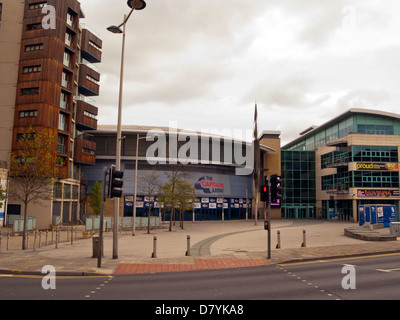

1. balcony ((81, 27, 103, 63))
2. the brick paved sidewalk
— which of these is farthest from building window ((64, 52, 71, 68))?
the brick paved sidewalk

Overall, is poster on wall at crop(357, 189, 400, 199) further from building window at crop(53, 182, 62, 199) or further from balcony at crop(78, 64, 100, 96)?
building window at crop(53, 182, 62, 199)

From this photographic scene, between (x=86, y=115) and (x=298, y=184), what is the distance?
1756 inches

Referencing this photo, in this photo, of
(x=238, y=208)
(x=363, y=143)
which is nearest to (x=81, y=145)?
(x=238, y=208)

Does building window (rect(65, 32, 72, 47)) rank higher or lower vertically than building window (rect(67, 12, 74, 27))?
lower

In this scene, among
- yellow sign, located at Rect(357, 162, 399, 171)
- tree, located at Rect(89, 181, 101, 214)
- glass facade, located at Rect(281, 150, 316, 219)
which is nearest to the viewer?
tree, located at Rect(89, 181, 101, 214)

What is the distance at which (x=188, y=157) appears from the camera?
6219cm

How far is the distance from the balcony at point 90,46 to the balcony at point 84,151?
13.5m

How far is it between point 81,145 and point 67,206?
919 centimetres

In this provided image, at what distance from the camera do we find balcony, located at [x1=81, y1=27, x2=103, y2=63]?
170ft

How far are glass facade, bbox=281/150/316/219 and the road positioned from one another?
5807cm

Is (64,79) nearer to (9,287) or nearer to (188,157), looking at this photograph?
(188,157)

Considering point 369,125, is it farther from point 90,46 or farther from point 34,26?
point 34,26

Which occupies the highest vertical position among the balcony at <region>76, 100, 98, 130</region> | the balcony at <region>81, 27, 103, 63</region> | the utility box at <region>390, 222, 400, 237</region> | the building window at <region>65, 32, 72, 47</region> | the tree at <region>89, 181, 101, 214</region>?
the balcony at <region>81, 27, 103, 63</region>

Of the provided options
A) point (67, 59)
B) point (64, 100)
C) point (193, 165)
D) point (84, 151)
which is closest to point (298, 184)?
point (193, 165)
